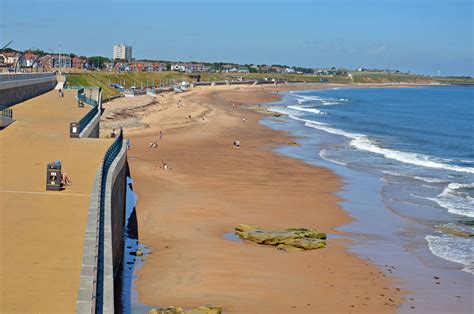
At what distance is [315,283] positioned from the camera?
1900 centimetres

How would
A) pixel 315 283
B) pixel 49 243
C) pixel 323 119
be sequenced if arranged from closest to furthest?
1. pixel 49 243
2. pixel 315 283
3. pixel 323 119

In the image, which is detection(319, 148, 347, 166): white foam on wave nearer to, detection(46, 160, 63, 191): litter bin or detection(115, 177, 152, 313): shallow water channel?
detection(115, 177, 152, 313): shallow water channel

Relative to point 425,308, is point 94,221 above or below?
above

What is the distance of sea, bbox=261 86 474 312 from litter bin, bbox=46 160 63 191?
29.8 feet

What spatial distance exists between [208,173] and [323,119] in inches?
1805

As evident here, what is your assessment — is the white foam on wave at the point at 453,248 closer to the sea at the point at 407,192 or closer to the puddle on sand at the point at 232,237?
the sea at the point at 407,192

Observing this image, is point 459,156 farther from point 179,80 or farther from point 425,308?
point 179,80

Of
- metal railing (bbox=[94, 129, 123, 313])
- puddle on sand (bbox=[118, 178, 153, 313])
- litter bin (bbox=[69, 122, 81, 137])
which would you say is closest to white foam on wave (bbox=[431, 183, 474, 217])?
puddle on sand (bbox=[118, 178, 153, 313])

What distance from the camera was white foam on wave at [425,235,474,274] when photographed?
21703 millimetres

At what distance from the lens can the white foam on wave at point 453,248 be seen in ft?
71.2

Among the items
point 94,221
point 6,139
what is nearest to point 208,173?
point 6,139

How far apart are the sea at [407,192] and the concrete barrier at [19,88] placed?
51.5 feet

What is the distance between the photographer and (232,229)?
24516 millimetres

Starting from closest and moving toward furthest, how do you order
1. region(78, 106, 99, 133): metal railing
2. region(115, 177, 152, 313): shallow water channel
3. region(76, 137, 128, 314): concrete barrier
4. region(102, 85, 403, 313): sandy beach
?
region(76, 137, 128, 314): concrete barrier
region(115, 177, 152, 313): shallow water channel
region(102, 85, 403, 313): sandy beach
region(78, 106, 99, 133): metal railing
